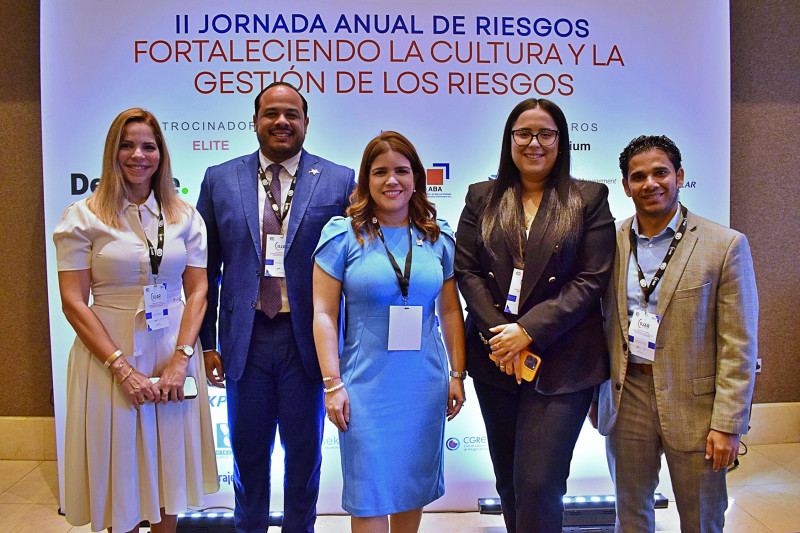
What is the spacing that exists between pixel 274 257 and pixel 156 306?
45cm

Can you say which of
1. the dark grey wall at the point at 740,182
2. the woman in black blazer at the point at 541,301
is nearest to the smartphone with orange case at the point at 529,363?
the woman in black blazer at the point at 541,301

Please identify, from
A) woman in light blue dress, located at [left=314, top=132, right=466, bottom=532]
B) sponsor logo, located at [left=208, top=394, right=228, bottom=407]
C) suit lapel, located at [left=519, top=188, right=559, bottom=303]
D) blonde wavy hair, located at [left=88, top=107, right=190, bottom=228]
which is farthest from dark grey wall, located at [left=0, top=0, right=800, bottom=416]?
woman in light blue dress, located at [left=314, top=132, right=466, bottom=532]

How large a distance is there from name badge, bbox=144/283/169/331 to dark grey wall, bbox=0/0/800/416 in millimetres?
2058

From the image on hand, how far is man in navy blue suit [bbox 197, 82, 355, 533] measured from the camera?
7.16 feet

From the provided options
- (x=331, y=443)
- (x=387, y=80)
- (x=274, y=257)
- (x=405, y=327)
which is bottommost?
(x=331, y=443)

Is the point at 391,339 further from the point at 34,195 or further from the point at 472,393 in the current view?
the point at 34,195

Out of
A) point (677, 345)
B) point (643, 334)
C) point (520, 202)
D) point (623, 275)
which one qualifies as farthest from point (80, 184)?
point (677, 345)

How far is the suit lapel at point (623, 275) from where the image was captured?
6.36 ft

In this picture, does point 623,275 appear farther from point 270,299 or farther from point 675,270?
point 270,299

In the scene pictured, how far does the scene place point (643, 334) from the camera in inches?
74.1

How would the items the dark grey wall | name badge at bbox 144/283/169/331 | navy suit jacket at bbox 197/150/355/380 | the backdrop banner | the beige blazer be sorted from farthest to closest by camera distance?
the dark grey wall, the backdrop banner, navy suit jacket at bbox 197/150/355/380, name badge at bbox 144/283/169/331, the beige blazer

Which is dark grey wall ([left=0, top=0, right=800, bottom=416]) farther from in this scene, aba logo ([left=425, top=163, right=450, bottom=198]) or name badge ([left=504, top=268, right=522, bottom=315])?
name badge ([left=504, top=268, right=522, bottom=315])

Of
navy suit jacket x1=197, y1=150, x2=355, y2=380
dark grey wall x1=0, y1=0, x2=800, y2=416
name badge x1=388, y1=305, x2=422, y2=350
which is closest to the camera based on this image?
name badge x1=388, y1=305, x2=422, y2=350

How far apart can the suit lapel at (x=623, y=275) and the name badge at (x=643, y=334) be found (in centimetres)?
3
